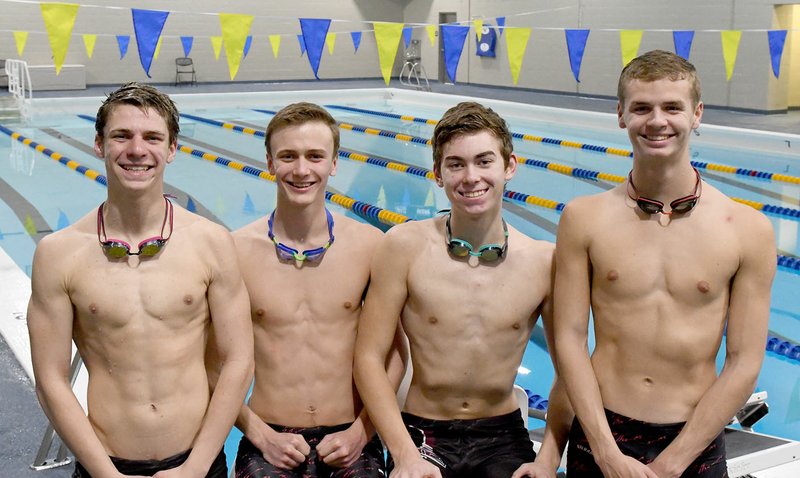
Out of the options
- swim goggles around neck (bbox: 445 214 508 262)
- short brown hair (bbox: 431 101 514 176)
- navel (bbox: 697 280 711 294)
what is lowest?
navel (bbox: 697 280 711 294)

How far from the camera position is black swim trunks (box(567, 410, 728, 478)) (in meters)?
2.10

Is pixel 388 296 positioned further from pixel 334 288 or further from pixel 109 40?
pixel 109 40

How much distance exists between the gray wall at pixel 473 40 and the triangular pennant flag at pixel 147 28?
1911 millimetres

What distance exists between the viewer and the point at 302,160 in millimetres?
2270

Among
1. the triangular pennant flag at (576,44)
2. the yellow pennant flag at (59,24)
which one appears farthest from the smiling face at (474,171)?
the triangular pennant flag at (576,44)

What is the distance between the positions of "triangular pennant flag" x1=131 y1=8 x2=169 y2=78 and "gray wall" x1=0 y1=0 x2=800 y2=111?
6.27 feet

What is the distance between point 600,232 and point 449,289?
1.35 ft

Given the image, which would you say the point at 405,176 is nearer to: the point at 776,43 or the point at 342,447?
the point at 776,43

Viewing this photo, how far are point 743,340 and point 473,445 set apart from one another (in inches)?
28.0

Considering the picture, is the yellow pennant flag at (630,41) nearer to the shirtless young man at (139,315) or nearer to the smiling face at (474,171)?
the smiling face at (474,171)

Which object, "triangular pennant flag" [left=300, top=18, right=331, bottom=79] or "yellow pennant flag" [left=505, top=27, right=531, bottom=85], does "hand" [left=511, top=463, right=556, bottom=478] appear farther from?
"yellow pennant flag" [left=505, top=27, right=531, bottom=85]

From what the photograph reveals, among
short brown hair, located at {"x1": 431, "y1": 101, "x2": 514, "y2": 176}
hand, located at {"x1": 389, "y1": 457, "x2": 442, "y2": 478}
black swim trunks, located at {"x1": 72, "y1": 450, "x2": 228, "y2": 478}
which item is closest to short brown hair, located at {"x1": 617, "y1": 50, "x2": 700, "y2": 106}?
short brown hair, located at {"x1": 431, "y1": 101, "x2": 514, "y2": 176}

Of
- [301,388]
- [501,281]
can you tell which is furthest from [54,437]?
[501,281]

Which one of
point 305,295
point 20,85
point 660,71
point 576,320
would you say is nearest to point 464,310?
point 576,320
